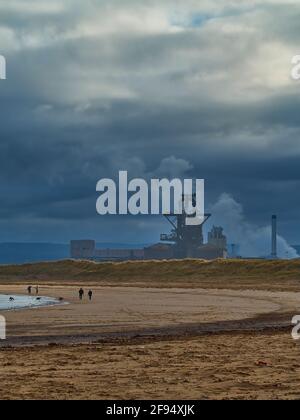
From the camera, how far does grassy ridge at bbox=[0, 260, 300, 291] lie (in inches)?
4836

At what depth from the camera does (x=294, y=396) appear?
1739 cm

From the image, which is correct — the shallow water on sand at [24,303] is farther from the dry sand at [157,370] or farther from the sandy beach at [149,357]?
the dry sand at [157,370]

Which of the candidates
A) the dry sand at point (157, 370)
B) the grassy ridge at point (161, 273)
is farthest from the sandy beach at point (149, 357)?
the grassy ridge at point (161, 273)

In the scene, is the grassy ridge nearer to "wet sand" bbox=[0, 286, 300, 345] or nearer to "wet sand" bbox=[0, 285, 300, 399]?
"wet sand" bbox=[0, 286, 300, 345]

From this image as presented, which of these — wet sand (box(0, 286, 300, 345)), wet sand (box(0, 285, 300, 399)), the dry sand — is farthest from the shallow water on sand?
the dry sand

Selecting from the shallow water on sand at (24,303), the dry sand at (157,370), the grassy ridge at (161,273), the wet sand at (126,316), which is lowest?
the dry sand at (157,370)

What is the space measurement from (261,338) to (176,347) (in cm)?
472

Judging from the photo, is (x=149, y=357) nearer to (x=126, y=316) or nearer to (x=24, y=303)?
(x=126, y=316)

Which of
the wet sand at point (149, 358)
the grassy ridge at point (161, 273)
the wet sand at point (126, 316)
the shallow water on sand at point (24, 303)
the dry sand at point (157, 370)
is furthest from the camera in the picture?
the grassy ridge at point (161, 273)

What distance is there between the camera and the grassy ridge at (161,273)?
403ft

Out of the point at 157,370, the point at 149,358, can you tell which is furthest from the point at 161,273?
the point at 157,370

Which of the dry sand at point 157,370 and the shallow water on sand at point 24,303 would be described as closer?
the dry sand at point 157,370

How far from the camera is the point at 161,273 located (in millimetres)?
142250
